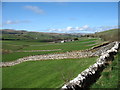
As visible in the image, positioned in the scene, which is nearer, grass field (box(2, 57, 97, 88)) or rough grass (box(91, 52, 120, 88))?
rough grass (box(91, 52, 120, 88))

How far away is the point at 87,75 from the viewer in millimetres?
7328

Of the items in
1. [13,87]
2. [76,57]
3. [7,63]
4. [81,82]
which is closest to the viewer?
[81,82]

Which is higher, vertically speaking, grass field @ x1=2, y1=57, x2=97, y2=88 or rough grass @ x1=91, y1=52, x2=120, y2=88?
rough grass @ x1=91, y1=52, x2=120, y2=88

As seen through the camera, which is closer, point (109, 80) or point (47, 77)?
point (109, 80)

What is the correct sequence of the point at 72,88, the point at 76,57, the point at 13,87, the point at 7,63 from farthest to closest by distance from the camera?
the point at 7,63 → the point at 76,57 → the point at 13,87 → the point at 72,88

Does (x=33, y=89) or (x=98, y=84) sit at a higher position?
(x=98, y=84)

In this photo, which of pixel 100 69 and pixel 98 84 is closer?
pixel 98 84

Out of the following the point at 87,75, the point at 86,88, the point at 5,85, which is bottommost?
the point at 5,85

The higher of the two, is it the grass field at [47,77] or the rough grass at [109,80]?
the rough grass at [109,80]

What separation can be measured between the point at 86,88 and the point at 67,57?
1258 centimetres

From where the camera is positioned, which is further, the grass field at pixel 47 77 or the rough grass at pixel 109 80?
the grass field at pixel 47 77

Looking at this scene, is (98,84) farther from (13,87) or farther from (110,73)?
(13,87)

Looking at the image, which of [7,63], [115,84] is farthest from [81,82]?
[7,63]

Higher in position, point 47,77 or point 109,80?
point 109,80
